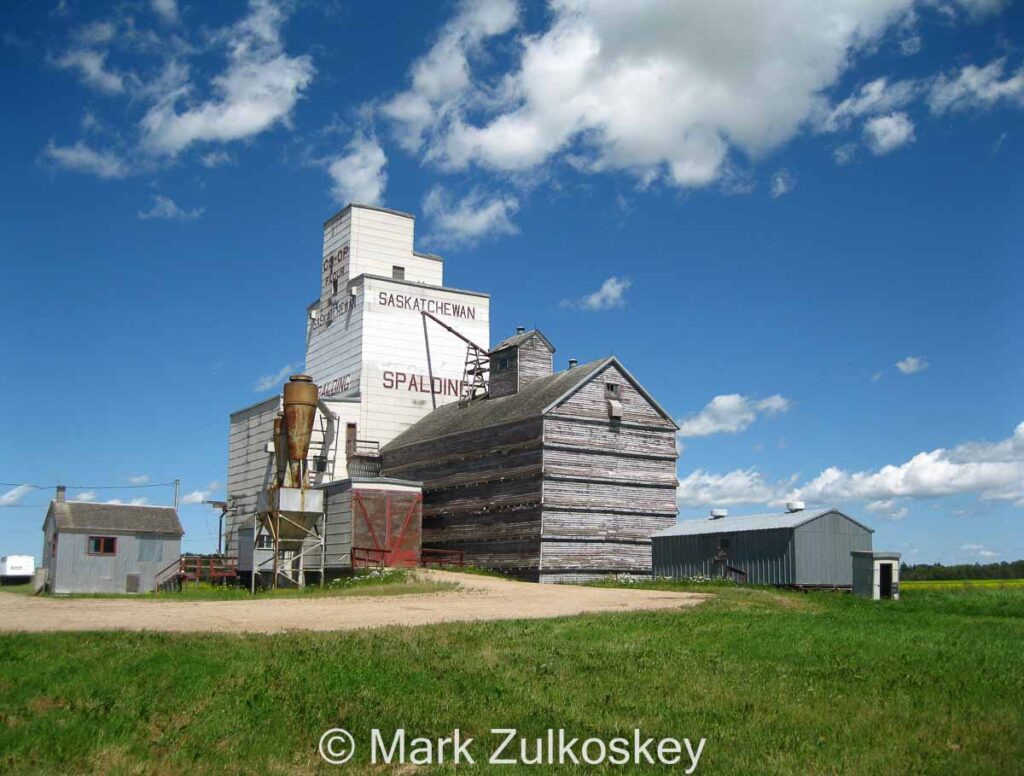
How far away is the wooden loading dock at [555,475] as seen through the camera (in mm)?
40094

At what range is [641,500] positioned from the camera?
42.6 meters

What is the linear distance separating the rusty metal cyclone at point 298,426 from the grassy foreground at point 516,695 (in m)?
24.5

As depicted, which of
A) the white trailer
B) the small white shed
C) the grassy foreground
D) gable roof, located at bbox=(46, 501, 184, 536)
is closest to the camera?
the grassy foreground

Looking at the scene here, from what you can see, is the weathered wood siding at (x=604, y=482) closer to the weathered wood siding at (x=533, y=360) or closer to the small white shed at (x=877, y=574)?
the weathered wood siding at (x=533, y=360)

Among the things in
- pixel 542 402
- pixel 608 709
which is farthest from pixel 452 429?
pixel 608 709

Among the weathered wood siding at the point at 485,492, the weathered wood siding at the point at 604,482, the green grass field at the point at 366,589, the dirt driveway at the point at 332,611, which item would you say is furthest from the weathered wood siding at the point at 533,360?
the dirt driveway at the point at 332,611

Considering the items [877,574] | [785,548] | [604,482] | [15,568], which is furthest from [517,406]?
[15,568]

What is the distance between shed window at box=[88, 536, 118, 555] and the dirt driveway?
63.2 feet

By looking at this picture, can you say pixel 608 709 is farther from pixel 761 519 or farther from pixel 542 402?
pixel 542 402

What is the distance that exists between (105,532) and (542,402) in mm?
21942

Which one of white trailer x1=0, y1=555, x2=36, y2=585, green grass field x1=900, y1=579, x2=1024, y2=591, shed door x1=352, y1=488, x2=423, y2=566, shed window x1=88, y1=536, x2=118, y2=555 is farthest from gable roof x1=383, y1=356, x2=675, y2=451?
white trailer x1=0, y1=555, x2=36, y2=585

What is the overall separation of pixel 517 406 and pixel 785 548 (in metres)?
13.8

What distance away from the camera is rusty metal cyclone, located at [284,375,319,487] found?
136 ft

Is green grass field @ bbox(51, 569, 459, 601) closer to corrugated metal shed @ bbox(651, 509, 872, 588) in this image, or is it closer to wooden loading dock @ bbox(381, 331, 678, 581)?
wooden loading dock @ bbox(381, 331, 678, 581)
